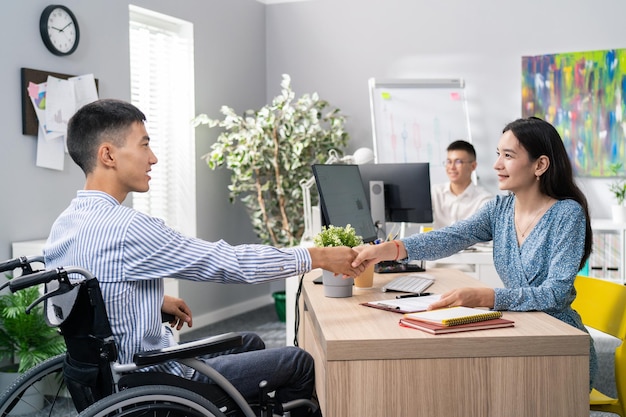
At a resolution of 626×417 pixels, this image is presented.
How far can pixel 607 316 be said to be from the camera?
2.25 m

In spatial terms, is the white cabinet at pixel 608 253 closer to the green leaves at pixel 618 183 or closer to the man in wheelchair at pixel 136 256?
the green leaves at pixel 618 183

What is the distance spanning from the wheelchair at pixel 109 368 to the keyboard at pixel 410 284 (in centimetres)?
79

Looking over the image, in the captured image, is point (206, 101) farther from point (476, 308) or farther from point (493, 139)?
point (476, 308)

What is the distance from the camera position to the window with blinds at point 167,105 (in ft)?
15.9

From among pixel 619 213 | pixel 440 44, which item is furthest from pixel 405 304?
pixel 440 44

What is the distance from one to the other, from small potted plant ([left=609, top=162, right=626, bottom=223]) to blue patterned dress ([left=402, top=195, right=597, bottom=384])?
2.92 m

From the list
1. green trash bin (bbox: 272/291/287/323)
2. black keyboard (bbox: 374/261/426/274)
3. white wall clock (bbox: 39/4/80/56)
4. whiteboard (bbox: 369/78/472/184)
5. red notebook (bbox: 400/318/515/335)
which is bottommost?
green trash bin (bbox: 272/291/287/323)

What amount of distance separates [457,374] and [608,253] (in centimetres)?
364

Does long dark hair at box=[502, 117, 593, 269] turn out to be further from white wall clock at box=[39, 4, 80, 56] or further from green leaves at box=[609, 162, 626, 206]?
green leaves at box=[609, 162, 626, 206]

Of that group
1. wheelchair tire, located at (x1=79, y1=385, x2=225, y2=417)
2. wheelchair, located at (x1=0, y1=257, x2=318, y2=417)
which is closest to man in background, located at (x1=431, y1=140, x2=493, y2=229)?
wheelchair, located at (x1=0, y1=257, x2=318, y2=417)

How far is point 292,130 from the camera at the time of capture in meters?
5.15

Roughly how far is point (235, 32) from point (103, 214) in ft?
13.9

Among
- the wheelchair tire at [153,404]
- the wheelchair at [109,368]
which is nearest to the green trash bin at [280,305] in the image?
the wheelchair at [109,368]

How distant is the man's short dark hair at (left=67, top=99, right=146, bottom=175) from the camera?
1828 millimetres
